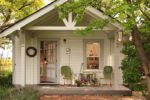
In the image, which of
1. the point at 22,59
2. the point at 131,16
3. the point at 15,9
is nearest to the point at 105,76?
the point at 22,59

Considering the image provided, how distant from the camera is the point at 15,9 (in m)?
24.5

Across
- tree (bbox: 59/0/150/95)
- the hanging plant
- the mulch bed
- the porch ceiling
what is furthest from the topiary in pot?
tree (bbox: 59/0/150/95)

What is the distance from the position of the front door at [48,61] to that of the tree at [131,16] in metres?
4.77

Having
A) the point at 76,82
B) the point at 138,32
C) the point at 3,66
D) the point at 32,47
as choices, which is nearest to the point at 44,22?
the point at 32,47

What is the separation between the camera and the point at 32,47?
1750cm

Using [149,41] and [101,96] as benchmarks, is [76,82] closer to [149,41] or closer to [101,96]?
[101,96]

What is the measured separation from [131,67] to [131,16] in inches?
141

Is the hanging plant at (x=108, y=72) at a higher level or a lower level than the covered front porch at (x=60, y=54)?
lower

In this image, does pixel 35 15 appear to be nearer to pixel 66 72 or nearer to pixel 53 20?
pixel 53 20

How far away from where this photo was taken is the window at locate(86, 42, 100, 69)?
58.9 feet

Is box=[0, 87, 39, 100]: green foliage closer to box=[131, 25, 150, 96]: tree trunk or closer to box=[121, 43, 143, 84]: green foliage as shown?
box=[131, 25, 150, 96]: tree trunk

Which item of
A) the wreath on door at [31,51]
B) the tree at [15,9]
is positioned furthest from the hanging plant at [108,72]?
the tree at [15,9]

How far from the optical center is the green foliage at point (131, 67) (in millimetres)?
14055

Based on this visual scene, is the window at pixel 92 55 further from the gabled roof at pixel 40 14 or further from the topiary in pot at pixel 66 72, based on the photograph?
the gabled roof at pixel 40 14
